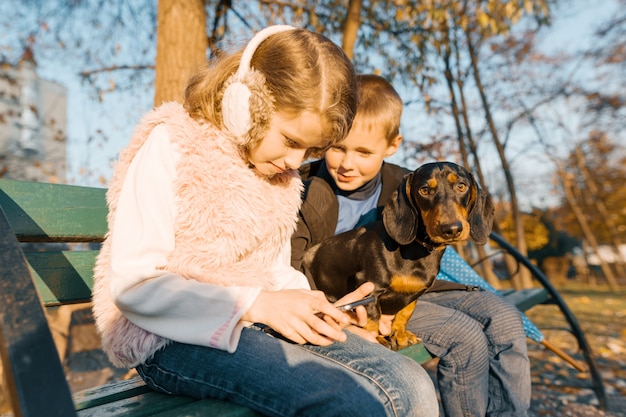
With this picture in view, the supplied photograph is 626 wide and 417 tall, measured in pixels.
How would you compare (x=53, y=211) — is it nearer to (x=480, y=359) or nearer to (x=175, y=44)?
(x=175, y=44)

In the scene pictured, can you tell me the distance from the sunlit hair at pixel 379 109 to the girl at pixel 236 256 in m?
0.76

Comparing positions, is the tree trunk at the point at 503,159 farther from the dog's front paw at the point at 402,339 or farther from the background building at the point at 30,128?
the dog's front paw at the point at 402,339

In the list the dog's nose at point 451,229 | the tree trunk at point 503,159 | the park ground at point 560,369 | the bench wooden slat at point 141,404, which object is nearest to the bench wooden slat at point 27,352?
the bench wooden slat at point 141,404

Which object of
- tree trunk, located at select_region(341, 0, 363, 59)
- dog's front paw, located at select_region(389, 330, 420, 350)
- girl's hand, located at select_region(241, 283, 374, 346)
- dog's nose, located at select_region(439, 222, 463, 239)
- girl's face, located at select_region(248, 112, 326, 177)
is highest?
tree trunk, located at select_region(341, 0, 363, 59)

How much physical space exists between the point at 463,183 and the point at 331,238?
75 centimetres

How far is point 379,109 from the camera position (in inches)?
103

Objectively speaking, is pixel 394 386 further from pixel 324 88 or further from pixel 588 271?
pixel 588 271

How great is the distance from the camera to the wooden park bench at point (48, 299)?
2.97 feet

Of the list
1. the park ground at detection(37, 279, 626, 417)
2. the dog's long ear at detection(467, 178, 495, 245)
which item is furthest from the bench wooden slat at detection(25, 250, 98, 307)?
the park ground at detection(37, 279, 626, 417)

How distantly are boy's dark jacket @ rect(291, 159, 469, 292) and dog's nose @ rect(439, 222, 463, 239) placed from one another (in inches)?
24.4

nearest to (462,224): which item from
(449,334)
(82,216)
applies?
(449,334)

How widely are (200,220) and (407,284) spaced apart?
1.14 m

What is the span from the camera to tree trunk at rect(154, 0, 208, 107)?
135 inches

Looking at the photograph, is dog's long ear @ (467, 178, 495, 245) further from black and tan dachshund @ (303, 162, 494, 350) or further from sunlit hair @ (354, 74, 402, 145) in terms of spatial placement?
sunlit hair @ (354, 74, 402, 145)
